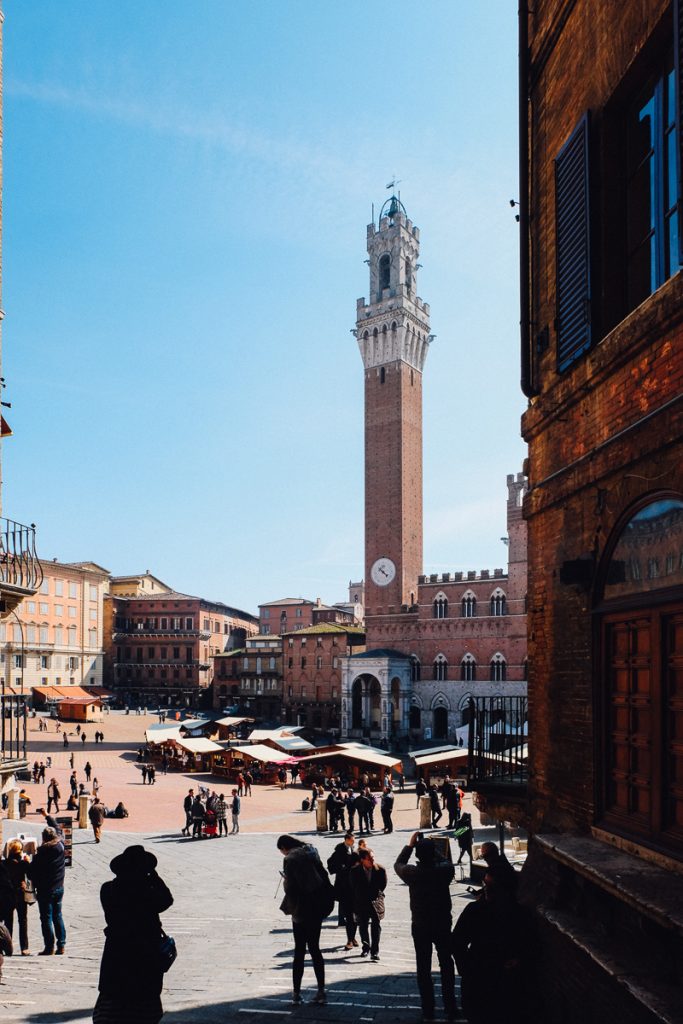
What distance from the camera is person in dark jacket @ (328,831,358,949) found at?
27.9 ft

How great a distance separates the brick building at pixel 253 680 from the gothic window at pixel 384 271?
30354 millimetres

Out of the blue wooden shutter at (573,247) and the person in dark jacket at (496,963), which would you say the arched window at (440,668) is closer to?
the blue wooden shutter at (573,247)

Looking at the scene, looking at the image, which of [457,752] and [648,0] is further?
[457,752]

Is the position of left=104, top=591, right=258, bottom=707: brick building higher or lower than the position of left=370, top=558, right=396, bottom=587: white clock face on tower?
lower

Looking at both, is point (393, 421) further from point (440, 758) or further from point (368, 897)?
point (368, 897)

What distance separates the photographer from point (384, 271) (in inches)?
2571

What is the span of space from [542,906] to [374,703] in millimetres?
51613

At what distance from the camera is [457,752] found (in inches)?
1163

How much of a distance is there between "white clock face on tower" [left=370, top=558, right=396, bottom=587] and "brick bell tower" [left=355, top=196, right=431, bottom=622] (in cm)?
7

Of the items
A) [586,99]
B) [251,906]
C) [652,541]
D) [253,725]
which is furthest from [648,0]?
[253,725]

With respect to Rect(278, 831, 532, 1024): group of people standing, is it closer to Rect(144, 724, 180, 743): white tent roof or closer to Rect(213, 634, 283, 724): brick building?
Rect(144, 724, 180, 743): white tent roof

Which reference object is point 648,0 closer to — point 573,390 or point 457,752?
point 573,390

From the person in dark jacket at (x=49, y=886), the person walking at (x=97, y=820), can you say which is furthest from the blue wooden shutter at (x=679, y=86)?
the person walking at (x=97, y=820)

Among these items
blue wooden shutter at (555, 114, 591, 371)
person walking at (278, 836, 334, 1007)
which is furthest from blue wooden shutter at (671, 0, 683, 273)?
person walking at (278, 836, 334, 1007)
